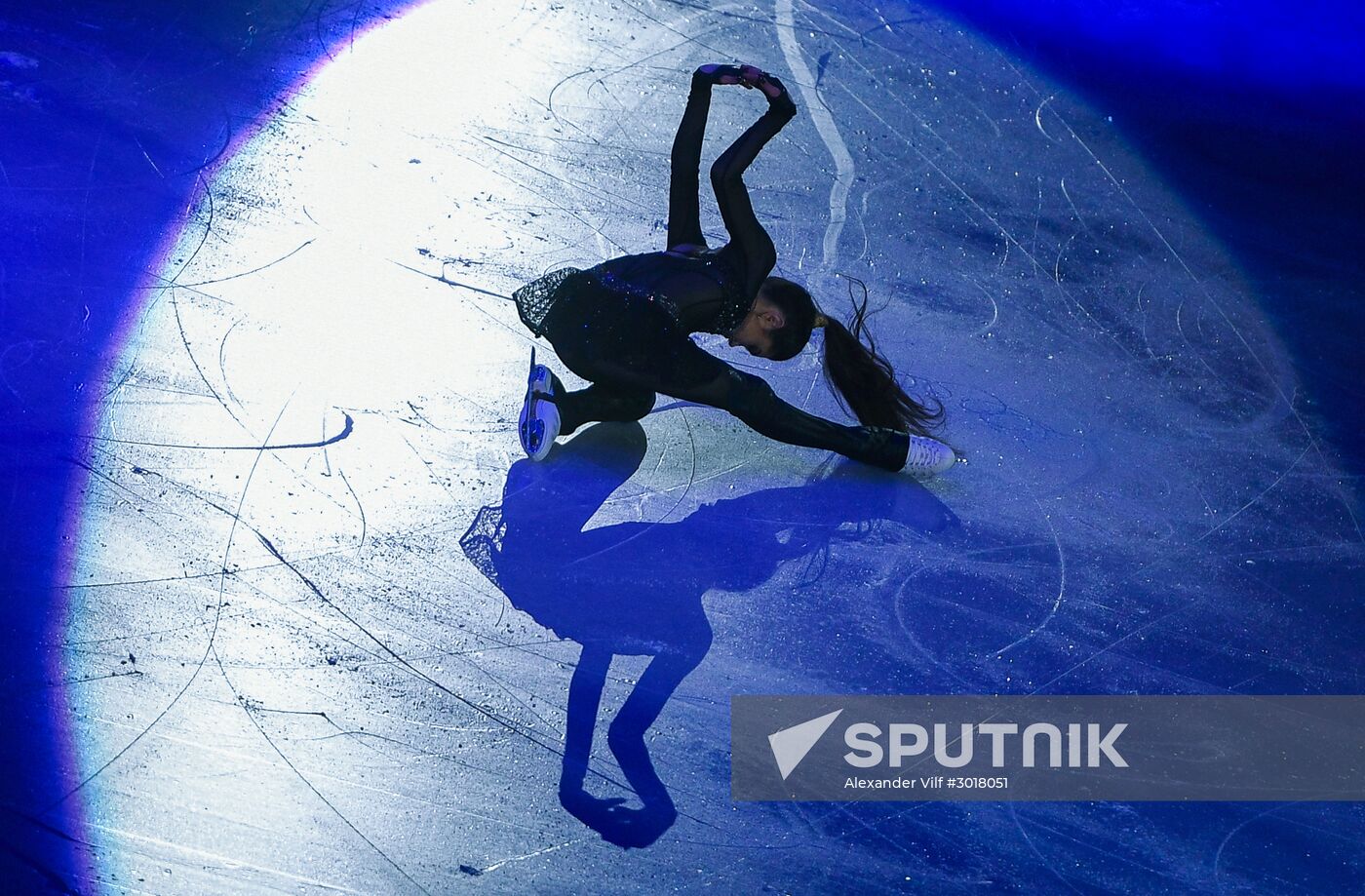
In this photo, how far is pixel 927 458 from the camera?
158 inches

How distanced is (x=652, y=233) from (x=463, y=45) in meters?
1.40

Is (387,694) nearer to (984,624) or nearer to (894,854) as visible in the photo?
(894,854)

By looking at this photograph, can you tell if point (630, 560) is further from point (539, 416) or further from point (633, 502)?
point (539, 416)

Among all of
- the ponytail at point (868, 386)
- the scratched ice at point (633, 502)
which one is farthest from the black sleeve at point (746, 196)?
the scratched ice at point (633, 502)

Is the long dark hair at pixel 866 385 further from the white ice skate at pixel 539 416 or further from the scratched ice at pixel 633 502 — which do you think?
the white ice skate at pixel 539 416

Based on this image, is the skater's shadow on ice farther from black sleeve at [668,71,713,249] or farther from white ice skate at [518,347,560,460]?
black sleeve at [668,71,713,249]

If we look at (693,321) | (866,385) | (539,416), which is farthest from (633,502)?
(866,385)

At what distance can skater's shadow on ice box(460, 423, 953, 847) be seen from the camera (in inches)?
128

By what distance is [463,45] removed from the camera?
534 centimetres

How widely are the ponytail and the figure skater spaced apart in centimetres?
6

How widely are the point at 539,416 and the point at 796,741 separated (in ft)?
4.07

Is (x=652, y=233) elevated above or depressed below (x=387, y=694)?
above

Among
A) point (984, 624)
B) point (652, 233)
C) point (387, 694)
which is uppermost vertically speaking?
point (652, 233)

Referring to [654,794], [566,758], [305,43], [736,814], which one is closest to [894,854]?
[736,814]
